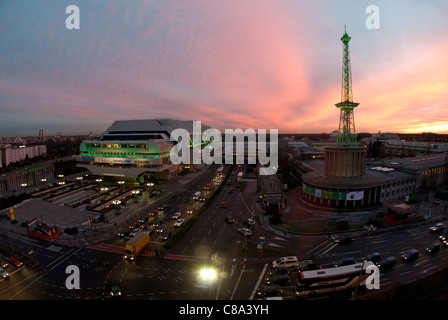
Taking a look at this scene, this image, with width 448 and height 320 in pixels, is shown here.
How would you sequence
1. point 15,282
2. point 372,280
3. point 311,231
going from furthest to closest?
point 311,231 → point 15,282 → point 372,280

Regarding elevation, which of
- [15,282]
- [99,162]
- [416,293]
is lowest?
[15,282]

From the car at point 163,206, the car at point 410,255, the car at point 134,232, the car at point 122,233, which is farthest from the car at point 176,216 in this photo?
the car at point 410,255

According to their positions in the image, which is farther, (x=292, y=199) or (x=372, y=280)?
(x=292, y=199)

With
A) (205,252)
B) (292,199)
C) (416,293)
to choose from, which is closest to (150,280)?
(205,252)

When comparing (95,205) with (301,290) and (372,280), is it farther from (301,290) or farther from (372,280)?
(372,280)

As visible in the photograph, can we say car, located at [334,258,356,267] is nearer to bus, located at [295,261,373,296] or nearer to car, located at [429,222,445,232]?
bus, located at [295,261,373,296]
